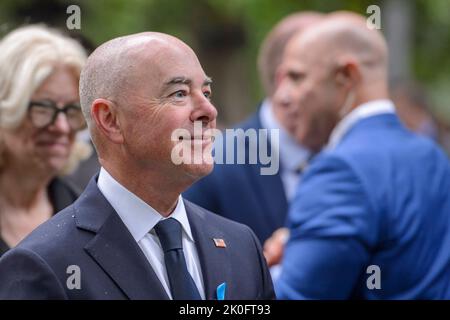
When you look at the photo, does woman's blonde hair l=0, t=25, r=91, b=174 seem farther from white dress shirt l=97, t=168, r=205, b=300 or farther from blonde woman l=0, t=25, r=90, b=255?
white dress shirt l=97, t=168, r=205, b=300

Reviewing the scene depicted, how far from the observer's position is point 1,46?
3.77 meters

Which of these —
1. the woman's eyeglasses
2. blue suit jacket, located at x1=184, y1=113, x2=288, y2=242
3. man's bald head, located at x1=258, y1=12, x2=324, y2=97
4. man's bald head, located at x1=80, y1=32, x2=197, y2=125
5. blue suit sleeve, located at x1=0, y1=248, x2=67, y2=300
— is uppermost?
man's bald head, located at x1=258, y1=12, x2=324, y2=97

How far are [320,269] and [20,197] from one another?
3.92ft

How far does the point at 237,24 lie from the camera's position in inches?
584

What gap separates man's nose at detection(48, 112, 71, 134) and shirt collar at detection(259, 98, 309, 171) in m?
1.74

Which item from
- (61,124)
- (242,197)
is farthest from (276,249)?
(61,124)

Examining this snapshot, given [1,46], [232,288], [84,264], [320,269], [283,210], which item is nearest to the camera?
[84,264]

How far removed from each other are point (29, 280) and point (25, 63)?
145cm

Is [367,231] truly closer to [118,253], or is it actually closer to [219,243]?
[219,243]

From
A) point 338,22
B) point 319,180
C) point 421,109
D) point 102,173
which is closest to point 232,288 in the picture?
point 102,173

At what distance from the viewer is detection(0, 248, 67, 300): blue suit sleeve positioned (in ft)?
7.88

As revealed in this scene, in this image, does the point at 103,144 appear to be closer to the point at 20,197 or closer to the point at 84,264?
the point at 84,264

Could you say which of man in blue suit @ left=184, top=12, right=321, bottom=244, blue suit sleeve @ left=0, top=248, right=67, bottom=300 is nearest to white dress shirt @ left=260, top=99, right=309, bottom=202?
man in blue suit @ left=184, top=12, right=321, bottom=244
